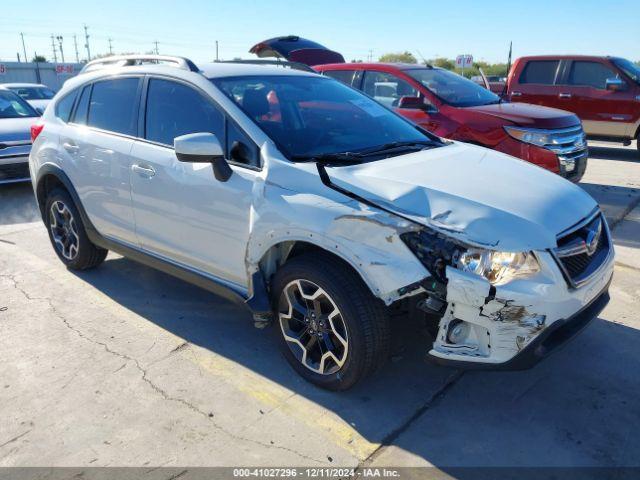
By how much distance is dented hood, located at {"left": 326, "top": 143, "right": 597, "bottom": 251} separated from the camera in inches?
100

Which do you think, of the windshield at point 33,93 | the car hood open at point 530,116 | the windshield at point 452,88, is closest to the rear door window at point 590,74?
the windshield at point 452,88

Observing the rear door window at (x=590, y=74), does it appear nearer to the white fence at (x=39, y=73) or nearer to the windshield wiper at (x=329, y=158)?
the windshield wiper at (x=329, y=158)

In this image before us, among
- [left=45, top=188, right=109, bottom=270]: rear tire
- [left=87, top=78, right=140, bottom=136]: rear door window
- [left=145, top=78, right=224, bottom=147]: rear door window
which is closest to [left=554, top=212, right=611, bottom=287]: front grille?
[left=145, top=78, right=224, bottom=147]: rear door window

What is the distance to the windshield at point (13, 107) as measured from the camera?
9.16 meters

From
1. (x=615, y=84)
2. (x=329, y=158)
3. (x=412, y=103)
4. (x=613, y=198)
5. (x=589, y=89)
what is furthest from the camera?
(x=589, y=89)

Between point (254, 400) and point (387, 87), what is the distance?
221 inches

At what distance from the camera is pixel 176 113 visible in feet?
12.0

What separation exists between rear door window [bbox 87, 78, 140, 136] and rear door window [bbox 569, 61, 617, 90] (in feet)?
31.6

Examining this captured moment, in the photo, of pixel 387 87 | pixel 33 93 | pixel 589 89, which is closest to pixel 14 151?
pixel 387 87

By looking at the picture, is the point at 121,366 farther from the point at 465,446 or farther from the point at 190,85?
the point at 465,446

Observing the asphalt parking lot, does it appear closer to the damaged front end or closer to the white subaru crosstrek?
the white subaru crosstrek

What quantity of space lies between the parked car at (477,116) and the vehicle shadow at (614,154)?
480 centimetres

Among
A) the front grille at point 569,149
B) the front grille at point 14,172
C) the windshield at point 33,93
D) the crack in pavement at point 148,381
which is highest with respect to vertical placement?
the front grille at point 569,149

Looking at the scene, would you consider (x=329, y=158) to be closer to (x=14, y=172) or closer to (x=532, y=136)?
(x=532, y=136)
